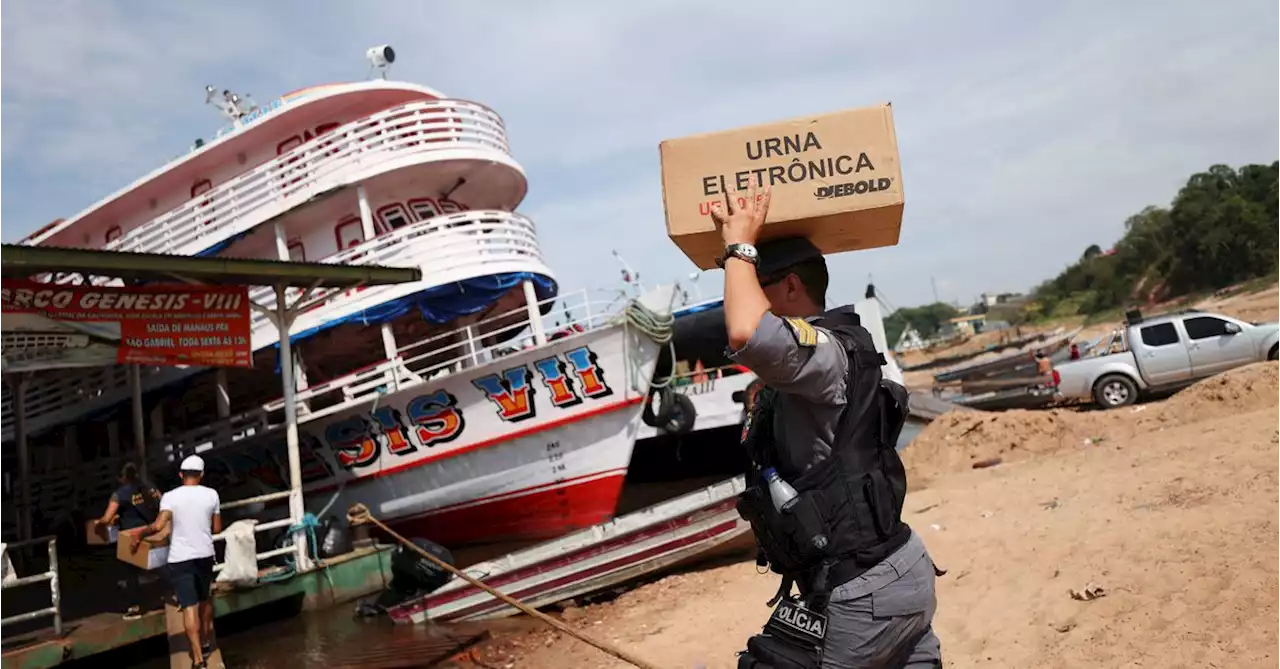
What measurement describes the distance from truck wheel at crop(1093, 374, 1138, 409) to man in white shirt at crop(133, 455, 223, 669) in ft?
45.6

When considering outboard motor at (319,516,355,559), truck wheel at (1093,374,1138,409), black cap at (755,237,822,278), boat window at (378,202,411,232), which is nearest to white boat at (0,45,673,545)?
boat window at (378,202,411,232)

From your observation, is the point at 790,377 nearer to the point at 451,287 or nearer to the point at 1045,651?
the point at 1045,651

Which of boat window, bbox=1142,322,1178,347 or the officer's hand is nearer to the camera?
the officer's hand

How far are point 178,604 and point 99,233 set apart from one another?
10.3 metres


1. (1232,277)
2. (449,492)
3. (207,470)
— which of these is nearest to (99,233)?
(207,470)

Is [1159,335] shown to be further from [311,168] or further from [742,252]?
[742,252]

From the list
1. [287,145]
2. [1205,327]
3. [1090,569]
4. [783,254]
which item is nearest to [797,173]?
[783,254]

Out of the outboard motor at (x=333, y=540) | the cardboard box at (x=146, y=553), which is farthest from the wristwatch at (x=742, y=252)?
the outboard motor at (x=333, y=540)

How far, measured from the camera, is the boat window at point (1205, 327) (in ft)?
44.8

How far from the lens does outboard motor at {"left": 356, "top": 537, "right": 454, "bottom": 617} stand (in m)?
8.62

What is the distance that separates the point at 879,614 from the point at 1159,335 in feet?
47.9

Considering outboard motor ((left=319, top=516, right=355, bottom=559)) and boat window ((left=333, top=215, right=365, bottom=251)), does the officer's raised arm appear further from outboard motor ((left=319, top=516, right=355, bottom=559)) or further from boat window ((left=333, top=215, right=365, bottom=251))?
boat window ((left=333, top=215, right=365, bottom=251))

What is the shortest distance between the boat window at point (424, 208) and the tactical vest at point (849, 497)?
1188 cm

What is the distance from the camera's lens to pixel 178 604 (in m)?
6.70
